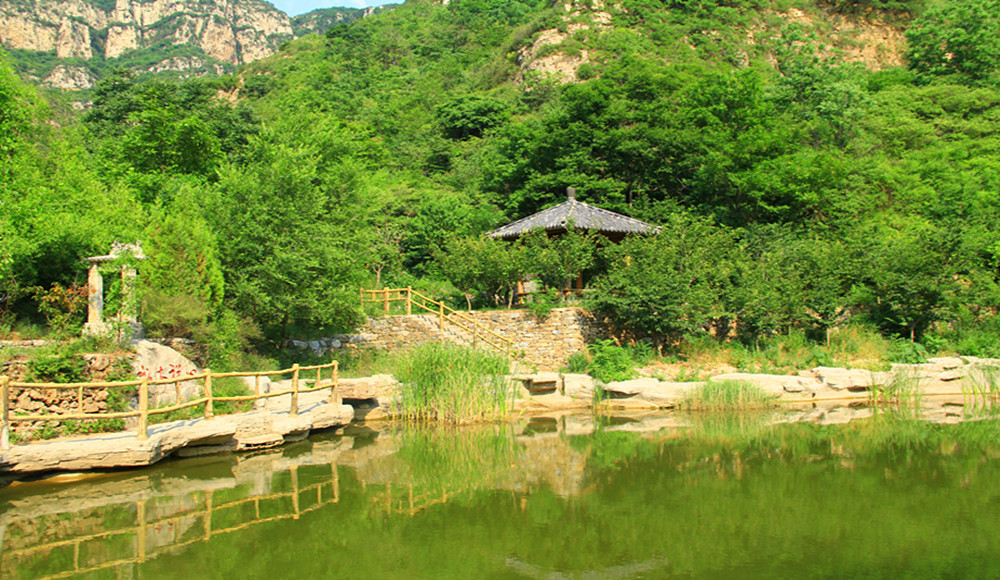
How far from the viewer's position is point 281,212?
1558cm

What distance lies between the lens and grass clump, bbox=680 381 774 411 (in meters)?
14.6

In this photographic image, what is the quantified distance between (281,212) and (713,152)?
54.4 feet

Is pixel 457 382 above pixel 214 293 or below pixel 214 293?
below

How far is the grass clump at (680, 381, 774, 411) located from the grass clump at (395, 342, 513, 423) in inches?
179

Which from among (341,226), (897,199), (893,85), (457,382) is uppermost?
(893,85)

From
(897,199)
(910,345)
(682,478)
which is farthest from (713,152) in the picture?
(682,478)

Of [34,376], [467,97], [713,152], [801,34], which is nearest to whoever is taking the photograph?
[34,376]

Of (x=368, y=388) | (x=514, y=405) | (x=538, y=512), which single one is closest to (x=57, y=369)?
(x=368, y=388)

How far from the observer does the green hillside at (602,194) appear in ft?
49.7

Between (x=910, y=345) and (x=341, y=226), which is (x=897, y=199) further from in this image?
(x=341, y=226)

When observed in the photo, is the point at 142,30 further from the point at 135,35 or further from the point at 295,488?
the point at 295,488

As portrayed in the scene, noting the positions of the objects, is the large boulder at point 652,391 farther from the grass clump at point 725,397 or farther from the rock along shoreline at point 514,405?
the grass clump at point 725,397

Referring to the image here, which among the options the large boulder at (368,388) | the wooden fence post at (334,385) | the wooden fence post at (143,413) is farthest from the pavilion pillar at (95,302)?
the large boulder at (368,388)

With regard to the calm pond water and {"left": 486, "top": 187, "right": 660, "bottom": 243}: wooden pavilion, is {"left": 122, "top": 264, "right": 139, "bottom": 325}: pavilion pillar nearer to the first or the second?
the calm pond water
